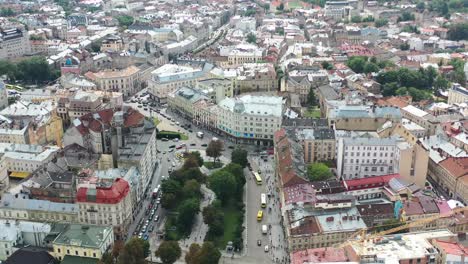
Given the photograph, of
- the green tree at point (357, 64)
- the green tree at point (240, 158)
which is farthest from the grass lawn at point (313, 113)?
the green tree at point (357, 64)

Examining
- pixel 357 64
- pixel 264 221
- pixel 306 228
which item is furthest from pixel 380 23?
pixel 306 228

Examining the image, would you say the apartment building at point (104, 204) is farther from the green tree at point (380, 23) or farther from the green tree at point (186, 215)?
the green tree at point (380, 23)

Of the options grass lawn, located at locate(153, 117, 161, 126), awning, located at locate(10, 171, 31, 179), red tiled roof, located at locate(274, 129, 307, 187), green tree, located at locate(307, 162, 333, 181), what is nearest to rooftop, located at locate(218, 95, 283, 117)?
red tiled roof, located at locate(274, 129, 307, 187)

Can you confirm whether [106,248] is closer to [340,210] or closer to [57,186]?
[57,186]

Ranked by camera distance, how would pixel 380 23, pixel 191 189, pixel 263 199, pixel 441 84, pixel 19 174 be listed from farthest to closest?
pixel 380 23, pixel 441 84, pixel 19 174, pixel 263 199, pixel 191 189

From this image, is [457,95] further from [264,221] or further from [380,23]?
[380,23]
